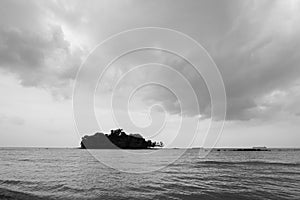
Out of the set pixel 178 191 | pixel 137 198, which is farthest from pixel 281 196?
pixel 137 198

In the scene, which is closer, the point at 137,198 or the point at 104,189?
the point at 137,198

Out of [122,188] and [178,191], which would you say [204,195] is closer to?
[178,191]

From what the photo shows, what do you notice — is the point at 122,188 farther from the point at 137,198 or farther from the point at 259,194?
the point at 259,194

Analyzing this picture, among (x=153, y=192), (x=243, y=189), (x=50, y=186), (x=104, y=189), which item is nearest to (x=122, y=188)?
(x=104, y=189)

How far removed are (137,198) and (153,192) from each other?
2672 millimetres

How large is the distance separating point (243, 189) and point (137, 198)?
1223 cm

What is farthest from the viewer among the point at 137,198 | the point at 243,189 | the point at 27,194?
the point at 243,189

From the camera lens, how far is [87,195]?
1923 cm

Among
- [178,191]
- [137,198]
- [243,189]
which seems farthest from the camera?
[243,189]

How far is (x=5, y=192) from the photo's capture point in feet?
65.7

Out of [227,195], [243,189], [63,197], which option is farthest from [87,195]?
[243,189]

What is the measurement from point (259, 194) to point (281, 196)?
6.12 ft

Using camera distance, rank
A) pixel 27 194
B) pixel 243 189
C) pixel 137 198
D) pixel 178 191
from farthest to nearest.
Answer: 1. pixel 243 189
2. pixel 178 191
3. pixel 27 194
4. pixel 137 198

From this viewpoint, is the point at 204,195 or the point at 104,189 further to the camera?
the point at 104,189
